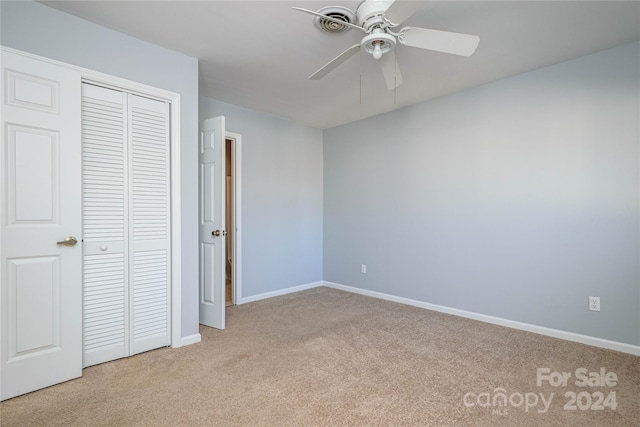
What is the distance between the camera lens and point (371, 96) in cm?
372

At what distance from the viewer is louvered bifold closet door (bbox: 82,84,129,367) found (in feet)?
7.62

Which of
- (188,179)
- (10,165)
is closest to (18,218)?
(10,165)

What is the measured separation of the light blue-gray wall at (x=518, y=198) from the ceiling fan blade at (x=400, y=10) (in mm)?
2143

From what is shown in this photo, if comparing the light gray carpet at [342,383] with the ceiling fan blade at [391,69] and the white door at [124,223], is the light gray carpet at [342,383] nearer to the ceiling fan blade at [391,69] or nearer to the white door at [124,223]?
the white door at [124,223]

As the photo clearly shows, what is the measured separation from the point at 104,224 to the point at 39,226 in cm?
39

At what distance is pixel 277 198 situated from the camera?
461 cm

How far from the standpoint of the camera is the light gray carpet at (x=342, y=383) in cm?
180

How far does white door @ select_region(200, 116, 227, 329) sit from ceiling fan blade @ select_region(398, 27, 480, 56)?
1.99m

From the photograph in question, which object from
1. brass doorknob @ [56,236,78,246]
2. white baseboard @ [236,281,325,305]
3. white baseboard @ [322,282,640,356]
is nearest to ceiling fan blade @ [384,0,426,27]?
brass doorknob @ [56,236,78,246]

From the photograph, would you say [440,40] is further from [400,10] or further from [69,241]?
[69,241]

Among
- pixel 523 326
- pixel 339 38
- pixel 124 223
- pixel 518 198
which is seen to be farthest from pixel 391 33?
pixel 523 326

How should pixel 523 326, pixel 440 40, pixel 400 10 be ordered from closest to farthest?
pixel 400 10, pixel 440 40, pixel 523 326

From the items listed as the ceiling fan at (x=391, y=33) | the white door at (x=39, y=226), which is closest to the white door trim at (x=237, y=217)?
the white door at (x=39, y=226)

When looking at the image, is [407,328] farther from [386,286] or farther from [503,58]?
[503,58]
